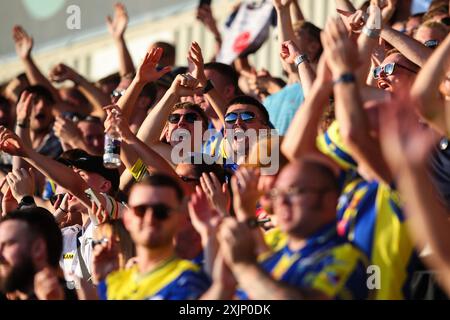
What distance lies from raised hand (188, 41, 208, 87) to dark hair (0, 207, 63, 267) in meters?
2.07

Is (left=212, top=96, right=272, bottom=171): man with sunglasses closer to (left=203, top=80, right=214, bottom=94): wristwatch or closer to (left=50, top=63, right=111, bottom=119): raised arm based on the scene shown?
(left=203, top=80, right=214, bottom=94): wristwatch

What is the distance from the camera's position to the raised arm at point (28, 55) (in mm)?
10188

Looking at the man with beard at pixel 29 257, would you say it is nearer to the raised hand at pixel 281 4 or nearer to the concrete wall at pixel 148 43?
the raised hand at pixel 281 4

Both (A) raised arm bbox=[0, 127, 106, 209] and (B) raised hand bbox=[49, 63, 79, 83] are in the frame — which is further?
(B) raised hand bbox=[49, 63, 79, 83]

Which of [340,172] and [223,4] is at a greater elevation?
[223,4]

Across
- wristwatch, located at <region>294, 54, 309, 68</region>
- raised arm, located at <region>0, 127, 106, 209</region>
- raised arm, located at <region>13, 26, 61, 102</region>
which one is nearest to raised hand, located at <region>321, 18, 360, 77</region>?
wristwatch, located at <region>294, 54, 309, 68</region>

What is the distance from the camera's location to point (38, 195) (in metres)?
8.88

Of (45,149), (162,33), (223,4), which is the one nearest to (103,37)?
(162,33)

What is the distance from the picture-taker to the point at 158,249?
196 inches

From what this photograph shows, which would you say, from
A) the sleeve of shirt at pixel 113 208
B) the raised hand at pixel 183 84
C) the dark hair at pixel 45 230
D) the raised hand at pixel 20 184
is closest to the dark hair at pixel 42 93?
the raised hand at pixel 20 184

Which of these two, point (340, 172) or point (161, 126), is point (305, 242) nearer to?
point (340, 172)

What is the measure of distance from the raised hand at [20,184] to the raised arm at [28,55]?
9.41 ft

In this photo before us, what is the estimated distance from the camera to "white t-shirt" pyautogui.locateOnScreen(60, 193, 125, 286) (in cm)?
667

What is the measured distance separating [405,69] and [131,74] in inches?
123
